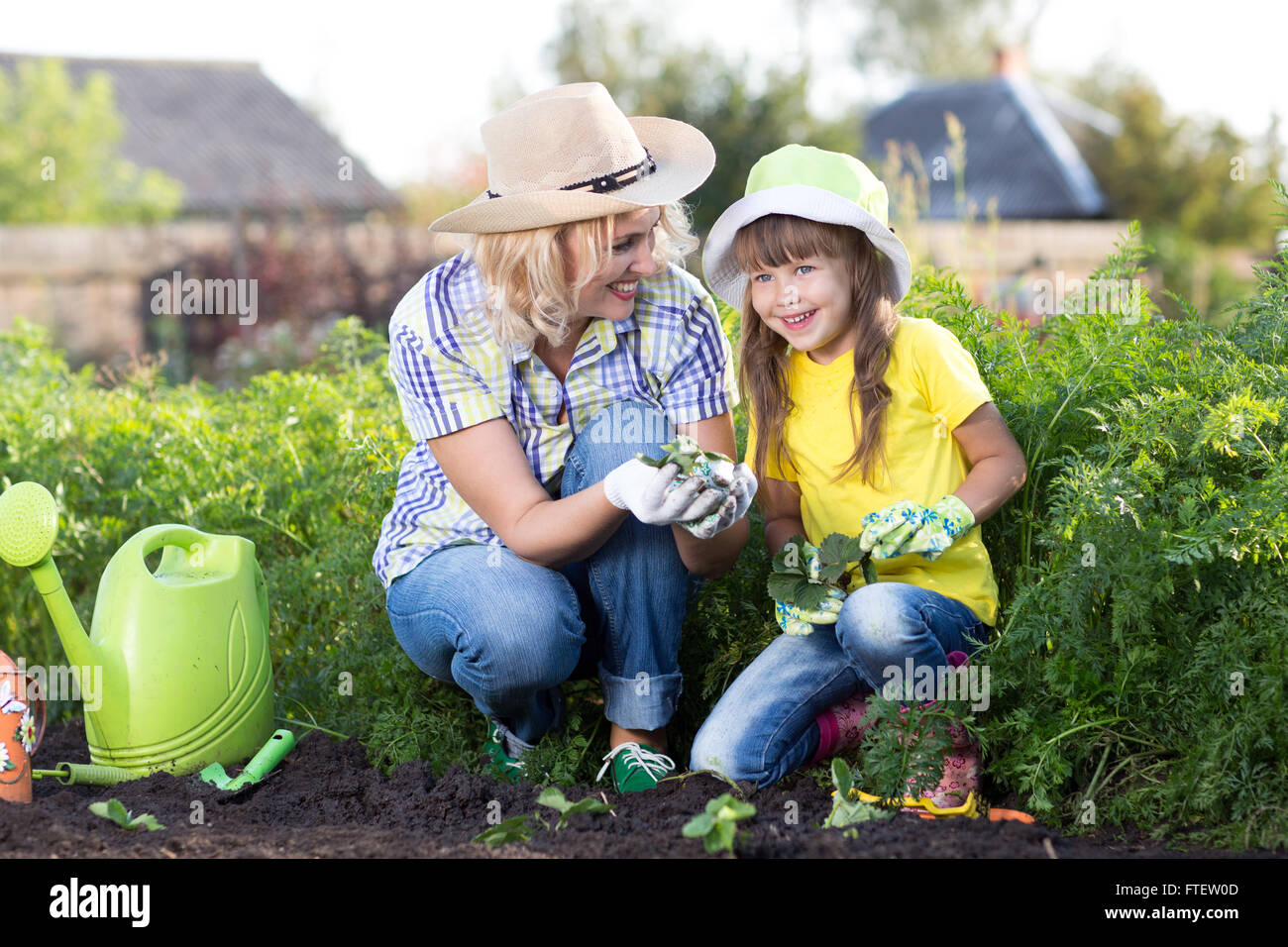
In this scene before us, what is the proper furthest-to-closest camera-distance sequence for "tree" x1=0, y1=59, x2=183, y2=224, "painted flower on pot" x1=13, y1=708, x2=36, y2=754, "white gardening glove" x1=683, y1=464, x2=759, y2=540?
"tree" x1=0, y1=59, x2=183, y2=224 < "painted flower on pot" x1=13, y1=708, x2=36, y2=754 < "white gardening glove" x1=683, y1=464, x2=759, y2=540

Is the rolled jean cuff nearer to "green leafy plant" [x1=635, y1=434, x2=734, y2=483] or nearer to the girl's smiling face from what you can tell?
"green leafy plant" [x1=635, y1=434, x2=734, y2=483]

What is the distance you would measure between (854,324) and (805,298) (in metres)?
0.16

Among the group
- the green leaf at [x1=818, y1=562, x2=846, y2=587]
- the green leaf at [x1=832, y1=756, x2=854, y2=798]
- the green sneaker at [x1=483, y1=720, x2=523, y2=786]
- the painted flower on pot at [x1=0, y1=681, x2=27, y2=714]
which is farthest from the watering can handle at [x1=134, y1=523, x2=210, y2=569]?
the green leaf at [x1=832, y1=756, x2=854, y2=798]

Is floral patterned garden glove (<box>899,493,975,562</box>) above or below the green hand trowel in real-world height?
above

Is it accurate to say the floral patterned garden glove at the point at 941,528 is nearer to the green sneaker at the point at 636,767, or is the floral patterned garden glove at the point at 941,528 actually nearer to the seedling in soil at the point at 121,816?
the green sneaker at the point at 636,767

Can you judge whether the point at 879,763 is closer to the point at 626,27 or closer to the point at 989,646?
the point at 989,646

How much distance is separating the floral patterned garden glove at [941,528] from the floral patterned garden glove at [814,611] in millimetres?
183

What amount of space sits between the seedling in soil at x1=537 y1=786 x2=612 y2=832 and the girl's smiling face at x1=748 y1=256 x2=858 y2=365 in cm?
101

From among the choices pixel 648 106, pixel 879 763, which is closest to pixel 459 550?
pixel 879 763

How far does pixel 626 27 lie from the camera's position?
1459 inches

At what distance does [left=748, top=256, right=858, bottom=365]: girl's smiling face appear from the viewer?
7.73 feet

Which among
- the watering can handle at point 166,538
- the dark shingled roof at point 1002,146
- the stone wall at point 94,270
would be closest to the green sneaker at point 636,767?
the watering can handle at point 166,538

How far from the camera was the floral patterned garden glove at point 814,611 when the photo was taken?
2271 mm

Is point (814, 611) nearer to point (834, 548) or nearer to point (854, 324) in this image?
point (834, 548)
